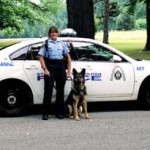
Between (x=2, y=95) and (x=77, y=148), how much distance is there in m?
3.05

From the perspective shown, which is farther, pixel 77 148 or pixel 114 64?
pixel 114 64

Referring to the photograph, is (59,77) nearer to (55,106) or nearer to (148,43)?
(55,106)

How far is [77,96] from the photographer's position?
9.62 meters

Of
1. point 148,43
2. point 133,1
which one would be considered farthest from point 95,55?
point 133,1

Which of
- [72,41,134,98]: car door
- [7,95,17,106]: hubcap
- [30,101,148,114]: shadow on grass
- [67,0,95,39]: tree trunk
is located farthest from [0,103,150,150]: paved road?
[67,0,95,39]: tree trunk

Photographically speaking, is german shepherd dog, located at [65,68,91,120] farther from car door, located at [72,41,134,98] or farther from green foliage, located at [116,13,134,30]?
green foliage, located at [116,13,134,30]

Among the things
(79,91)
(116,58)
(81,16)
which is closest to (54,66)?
(79,91)

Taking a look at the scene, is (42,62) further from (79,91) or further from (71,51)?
(71,51)

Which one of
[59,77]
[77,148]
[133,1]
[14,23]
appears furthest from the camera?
[14,23]

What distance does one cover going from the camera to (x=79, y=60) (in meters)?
10.4

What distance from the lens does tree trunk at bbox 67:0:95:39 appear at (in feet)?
48.0

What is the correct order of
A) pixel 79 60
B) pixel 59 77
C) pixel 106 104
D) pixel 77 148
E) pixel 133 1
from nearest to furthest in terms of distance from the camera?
pixel 77 148 < pixel 59 77 < pixel 79 60 < pixel 106 104 < pixel 133 1

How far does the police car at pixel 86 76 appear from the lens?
9914 mm

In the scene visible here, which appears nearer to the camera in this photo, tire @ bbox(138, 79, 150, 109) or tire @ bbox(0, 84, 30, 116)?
tire @ bbox(0, 84, 30, 116)
